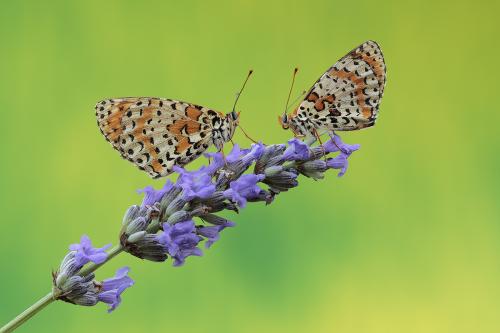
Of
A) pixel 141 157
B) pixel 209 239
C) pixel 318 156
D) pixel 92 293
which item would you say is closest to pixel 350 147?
pixel 318 156

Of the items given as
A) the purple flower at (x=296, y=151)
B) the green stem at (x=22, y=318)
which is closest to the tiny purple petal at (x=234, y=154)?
the purple flower at (x=296, y=151)

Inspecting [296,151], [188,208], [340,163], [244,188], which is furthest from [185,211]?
[340,163]

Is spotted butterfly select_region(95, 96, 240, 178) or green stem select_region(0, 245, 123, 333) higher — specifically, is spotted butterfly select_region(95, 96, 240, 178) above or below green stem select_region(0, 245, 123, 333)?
above

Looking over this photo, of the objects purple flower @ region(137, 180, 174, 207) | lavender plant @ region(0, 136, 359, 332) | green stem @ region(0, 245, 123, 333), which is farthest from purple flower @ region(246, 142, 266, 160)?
green stem @ region(0, 245, 123, 333)

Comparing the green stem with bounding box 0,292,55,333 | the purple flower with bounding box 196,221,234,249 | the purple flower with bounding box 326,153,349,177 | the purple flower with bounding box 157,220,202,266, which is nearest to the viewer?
the green stem with bounding box 0,292,55,333

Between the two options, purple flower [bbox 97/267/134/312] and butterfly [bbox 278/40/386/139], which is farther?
butterfly [bbox 278/40/386/139]

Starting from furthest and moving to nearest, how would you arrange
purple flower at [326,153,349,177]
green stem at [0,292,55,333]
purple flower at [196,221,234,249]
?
purple flower at [326,153,349,177], purple flower at [196,221,234,249], green stem at [0,292,55,333]

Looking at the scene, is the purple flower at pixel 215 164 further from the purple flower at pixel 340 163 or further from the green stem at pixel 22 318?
the green stem at pixel 22 318

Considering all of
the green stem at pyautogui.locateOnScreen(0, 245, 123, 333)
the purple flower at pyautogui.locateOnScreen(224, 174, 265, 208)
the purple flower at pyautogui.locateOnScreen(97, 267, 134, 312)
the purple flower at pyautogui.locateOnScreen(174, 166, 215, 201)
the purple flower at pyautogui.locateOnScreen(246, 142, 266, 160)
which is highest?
the purple flower at pyautogui.locateOnScreen(246, 142, 266, 160)

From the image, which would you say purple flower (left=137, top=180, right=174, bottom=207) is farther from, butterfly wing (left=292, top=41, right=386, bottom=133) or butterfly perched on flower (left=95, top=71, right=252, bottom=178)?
butterfly wing (left=292, top=41, right=386, bottom=133)
